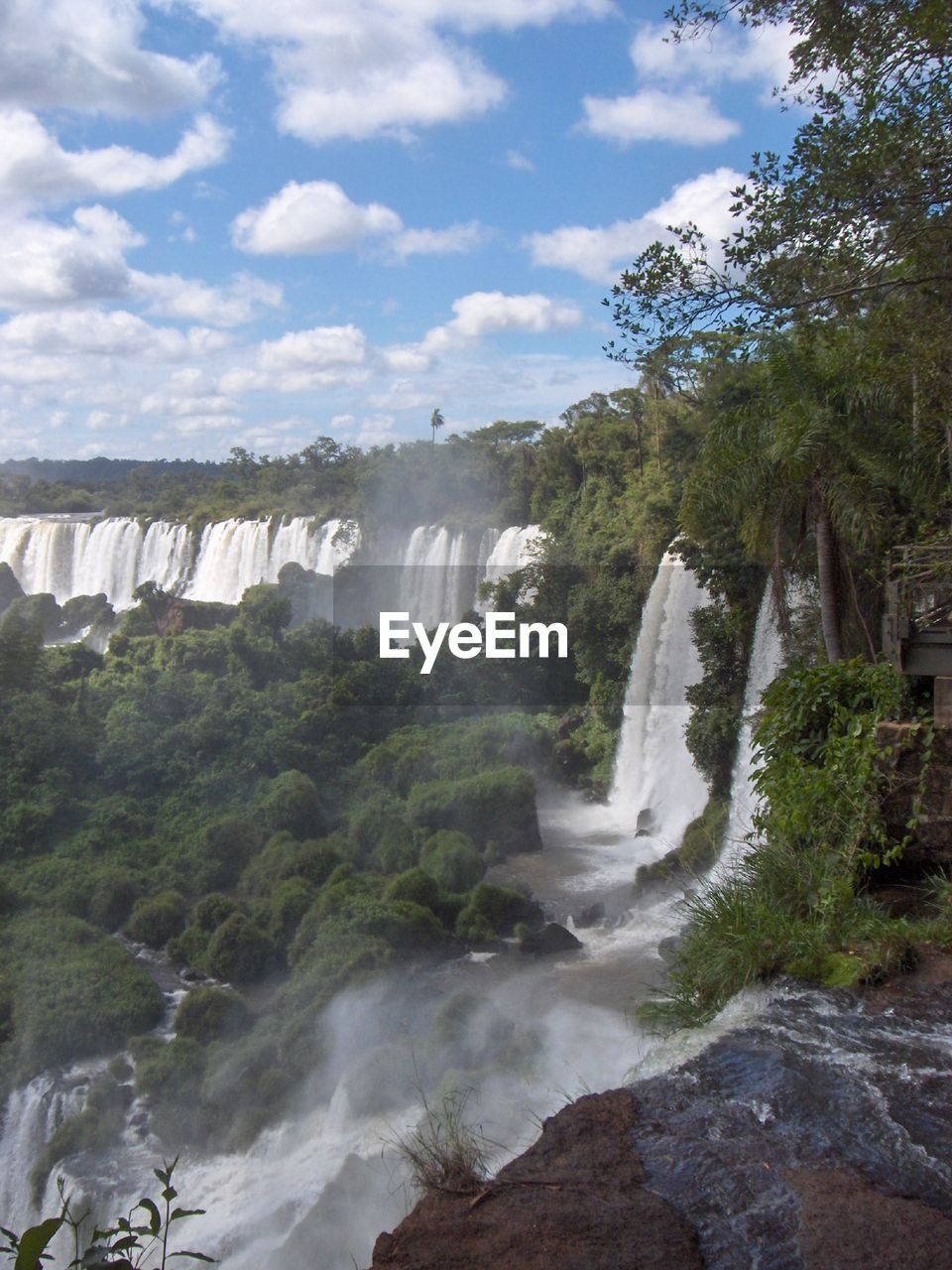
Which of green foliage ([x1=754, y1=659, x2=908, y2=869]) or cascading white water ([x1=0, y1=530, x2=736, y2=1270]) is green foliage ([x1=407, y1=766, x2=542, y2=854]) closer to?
cascading white water ([x1=0, y1=530, x2=736, y2=1270])

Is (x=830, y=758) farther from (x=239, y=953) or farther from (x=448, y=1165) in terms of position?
(x=239, y=953)

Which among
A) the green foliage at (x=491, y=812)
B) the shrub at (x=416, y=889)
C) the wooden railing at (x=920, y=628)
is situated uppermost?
the wooden railing at (x=920, y=628)

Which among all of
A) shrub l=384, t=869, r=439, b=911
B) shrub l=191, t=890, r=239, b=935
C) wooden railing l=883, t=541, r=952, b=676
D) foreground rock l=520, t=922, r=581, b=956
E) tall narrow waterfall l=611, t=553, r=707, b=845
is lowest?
shrub l=191, t=890, r=239, b=935

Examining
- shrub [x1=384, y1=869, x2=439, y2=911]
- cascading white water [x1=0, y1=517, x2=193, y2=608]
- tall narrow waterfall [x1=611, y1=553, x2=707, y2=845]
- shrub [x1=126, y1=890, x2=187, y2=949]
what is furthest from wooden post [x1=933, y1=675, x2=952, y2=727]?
cascading white water [x1=0, y1=517, x2=193, y2=608]

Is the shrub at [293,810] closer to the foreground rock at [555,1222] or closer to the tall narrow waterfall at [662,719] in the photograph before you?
the tall narrow waterfall at [662,719]

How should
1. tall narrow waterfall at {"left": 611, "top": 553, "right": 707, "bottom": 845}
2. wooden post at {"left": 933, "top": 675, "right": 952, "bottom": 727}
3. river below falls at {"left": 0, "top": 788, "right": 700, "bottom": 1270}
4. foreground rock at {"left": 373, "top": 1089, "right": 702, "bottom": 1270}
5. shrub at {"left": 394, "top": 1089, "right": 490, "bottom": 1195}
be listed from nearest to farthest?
foreground rock at {"left": 373, "top": 1089, "right": 702, "bottom": 1270}, shrub at {"left": 394, "top": 1089, "right": 490, "bottom": 1195}, wooden post at {"left": 933, "top": 675, "right": 952, "bottom": 727}, river below falls at {"left": 0, "top": 788, "right": 700, "bottom": 1270}, tall narrow waterfall at {"left": 611, "top": 553, "right": 707, "bottom": 845}

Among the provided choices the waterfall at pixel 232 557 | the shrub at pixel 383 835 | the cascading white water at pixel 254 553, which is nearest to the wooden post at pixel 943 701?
the shrub at pixel 383 835

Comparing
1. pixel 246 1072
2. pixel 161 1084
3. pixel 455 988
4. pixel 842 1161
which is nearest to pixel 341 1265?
pixel 842 1161
